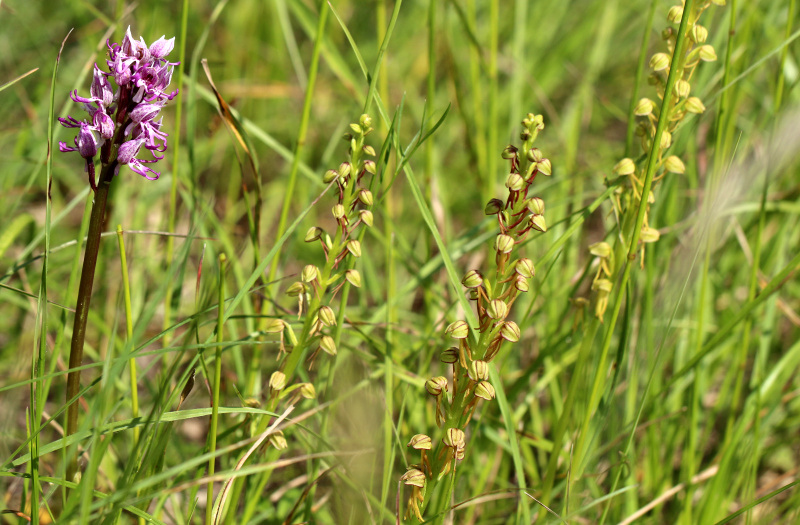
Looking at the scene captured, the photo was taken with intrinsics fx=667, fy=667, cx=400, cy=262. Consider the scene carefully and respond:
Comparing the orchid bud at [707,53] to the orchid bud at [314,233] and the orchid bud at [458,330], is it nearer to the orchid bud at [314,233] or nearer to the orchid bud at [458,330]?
the orchid bud at [458,330]

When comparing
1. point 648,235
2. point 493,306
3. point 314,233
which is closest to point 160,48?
point 314,233

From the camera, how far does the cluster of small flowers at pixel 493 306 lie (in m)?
1.39

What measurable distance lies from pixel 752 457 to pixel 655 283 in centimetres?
91

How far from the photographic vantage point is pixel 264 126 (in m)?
4.28

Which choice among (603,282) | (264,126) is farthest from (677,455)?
(264,126)

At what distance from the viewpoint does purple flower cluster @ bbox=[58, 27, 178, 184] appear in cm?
144

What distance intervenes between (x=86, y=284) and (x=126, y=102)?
0.42 metres

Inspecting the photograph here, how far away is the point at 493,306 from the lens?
1375 mm

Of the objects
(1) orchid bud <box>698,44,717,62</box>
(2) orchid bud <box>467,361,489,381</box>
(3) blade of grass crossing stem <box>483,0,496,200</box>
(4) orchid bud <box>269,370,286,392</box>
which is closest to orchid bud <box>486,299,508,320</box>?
(2) orchid bud <box>467,361,489,381</box>

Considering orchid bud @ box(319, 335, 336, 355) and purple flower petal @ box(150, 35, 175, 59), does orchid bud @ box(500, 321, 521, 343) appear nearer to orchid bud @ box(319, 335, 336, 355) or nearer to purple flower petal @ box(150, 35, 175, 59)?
orchid bud @ box(319, 335, 336, 355)

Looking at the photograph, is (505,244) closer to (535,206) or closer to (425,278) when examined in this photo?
(535,206)

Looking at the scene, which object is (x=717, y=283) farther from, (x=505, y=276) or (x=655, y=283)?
(x=505, y=276)

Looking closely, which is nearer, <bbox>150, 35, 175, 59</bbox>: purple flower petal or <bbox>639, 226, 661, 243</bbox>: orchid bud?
<bbox>150, 35, 175, 59</bbox>: purple flower petal

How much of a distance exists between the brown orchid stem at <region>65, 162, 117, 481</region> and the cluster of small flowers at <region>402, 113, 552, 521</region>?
0.80 m
